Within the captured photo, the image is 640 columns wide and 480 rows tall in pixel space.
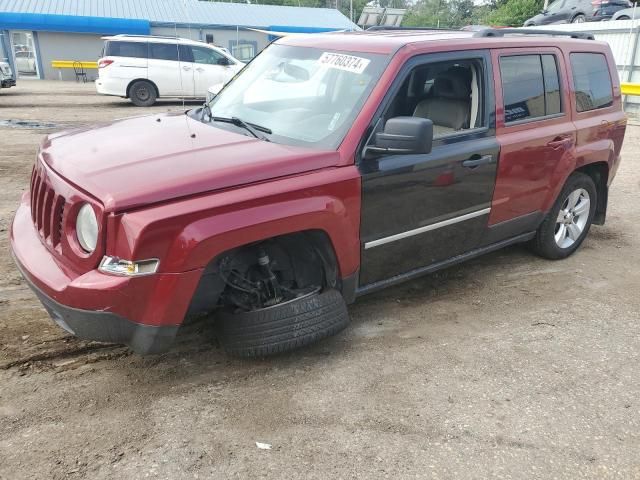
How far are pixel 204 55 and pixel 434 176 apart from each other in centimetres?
1458

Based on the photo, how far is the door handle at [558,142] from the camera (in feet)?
13.9

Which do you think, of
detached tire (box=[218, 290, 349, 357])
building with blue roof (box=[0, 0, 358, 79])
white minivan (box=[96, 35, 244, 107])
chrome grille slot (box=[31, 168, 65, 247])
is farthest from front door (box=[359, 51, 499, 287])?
building with blue roof (box=[0, 0, 358, 79])

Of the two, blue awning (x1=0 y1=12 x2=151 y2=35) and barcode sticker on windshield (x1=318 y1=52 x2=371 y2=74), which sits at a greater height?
blue awning (x1=0 y1=12 x2=151 y2=35)

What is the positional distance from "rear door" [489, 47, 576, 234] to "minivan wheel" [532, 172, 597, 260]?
9.2 inches

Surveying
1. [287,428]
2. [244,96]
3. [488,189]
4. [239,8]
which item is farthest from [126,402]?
[239,8]

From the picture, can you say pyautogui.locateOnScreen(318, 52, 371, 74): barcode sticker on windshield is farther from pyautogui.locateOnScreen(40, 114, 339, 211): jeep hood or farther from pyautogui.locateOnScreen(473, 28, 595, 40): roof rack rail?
pyautogui.locateOnScreen(473, 28, 595, 40): roof rack rail

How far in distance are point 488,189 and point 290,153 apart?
161cm

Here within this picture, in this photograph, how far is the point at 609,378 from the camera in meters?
3.24

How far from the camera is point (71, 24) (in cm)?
2895

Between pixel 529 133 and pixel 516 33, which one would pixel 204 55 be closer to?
pixel 516 33

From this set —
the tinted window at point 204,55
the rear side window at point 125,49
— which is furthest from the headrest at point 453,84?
the tinted window at point 204,55

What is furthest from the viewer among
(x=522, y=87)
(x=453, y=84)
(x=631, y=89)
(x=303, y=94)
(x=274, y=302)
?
(x=631, y=89)

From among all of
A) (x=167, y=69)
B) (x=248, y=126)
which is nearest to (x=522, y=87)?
(x=248, y=126)

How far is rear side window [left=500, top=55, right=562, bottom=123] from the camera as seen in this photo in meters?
3.94
